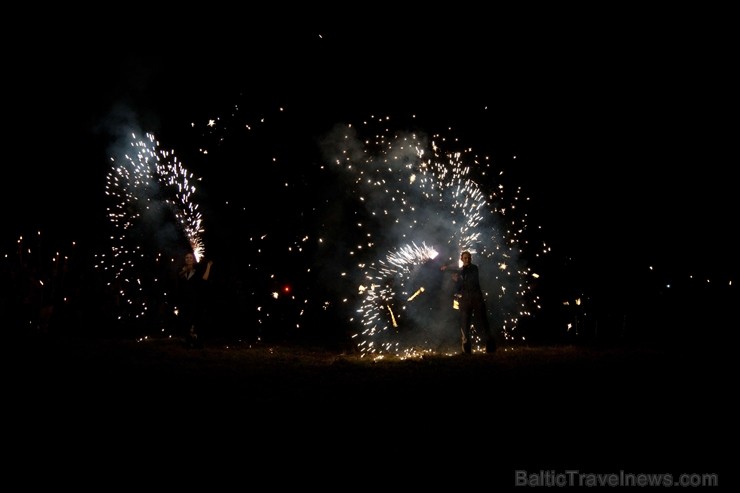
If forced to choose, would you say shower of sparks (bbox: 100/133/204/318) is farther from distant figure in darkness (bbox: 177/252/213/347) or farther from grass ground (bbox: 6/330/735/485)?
grass ground (bbox: 6/330/735/485)

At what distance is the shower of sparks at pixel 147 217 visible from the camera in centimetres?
1316

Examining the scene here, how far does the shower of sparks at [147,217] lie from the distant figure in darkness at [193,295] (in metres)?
2.88

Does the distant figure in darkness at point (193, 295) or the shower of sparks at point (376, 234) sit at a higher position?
the shower of sparks at point (376, 234)

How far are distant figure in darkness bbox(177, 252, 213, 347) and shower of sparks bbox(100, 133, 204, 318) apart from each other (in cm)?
288

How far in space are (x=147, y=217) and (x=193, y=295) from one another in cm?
516

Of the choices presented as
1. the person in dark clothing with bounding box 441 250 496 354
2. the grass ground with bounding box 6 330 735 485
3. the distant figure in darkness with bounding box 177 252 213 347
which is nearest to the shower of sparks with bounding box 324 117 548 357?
the person in dark clothing with bounding box 441 250 496 354

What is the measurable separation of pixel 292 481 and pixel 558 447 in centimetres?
183

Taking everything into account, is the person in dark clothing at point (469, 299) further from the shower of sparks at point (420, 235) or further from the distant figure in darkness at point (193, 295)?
the distant figure in darkness at point (193, 295)

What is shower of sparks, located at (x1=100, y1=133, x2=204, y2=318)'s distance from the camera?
518 inches

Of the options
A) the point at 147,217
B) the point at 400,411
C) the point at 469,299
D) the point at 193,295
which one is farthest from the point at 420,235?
the point at 400,411

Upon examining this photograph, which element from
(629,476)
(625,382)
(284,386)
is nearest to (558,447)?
(629,476)

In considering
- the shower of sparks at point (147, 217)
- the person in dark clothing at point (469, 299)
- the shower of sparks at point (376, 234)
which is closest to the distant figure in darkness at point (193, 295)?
the shower of sparks at point (376, 234)

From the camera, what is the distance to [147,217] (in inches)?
555

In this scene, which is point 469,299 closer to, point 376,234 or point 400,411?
point 376,234
